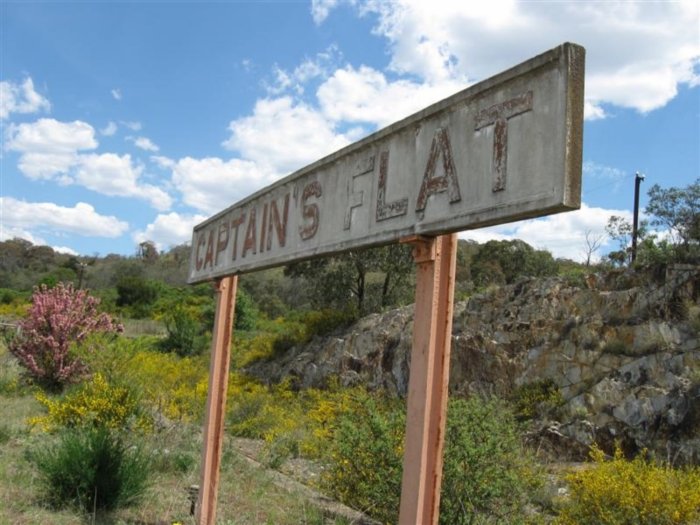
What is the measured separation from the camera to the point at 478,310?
1458cm

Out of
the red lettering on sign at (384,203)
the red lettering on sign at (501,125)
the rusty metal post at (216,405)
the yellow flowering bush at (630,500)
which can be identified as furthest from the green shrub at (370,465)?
the red lettering on sign at (501,125)

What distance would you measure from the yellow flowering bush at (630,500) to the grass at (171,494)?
2431 millimetres

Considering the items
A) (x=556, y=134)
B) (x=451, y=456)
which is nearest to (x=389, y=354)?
(x=451, y=456)

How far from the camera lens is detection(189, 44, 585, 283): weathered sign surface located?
2.16m

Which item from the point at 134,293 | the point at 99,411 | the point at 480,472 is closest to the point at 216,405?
the point at 480,472

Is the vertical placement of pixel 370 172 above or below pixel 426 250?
above

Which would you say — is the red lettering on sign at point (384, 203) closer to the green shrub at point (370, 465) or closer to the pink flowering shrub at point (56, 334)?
the green shrub at point (370, 465)

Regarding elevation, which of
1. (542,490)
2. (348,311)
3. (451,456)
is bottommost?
(542,490)

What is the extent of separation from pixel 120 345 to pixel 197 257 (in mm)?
10675

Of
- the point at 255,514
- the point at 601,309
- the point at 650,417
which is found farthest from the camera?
the point at 601,309

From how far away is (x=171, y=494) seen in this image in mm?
6074

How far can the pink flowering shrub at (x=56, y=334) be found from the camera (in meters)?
14.4

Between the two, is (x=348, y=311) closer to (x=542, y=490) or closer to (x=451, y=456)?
(x=542, y=490)

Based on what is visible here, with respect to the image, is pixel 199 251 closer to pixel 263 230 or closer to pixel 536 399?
pixel 263 230
